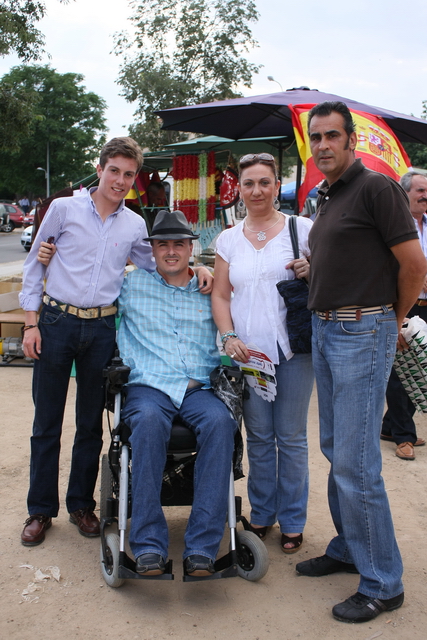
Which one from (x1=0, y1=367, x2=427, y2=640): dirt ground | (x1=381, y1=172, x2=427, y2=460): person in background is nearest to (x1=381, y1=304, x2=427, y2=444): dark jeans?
(x1=381, y1=172, x2=427, y2=460): person in background

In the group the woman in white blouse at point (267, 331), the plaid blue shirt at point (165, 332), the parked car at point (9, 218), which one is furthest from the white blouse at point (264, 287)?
the parked car at point (9, 218)

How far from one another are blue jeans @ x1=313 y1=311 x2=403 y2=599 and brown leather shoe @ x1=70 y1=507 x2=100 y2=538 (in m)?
1.44

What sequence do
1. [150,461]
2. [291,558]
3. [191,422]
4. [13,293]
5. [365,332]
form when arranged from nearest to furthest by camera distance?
[365,332] → [150,461] → [191,422] → [291,558] → [13,293]

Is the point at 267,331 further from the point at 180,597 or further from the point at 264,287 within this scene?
the point at 180,597

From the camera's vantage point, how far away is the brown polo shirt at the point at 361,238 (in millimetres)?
2377

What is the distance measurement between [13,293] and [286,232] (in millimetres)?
5480

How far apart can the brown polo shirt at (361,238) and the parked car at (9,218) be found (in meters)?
33.5

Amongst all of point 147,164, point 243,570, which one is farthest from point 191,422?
point 147,164

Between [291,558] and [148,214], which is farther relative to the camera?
[148,214]

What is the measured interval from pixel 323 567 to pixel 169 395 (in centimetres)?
113

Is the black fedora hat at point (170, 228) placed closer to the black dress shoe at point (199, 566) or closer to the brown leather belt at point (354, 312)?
the brown leather belt at point (354, 312)

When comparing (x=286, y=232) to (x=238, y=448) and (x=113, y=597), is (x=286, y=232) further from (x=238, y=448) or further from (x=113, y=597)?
(x=113, y=597)

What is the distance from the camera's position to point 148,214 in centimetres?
807

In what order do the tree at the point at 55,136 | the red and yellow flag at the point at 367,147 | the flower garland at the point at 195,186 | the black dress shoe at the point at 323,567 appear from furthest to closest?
1. the tree at the point at 55,136
2. the flower garland at the point at 195,186
3. the red and yellow flag at the point at 367,147
4. the black dress shoe at the point at 323,567
